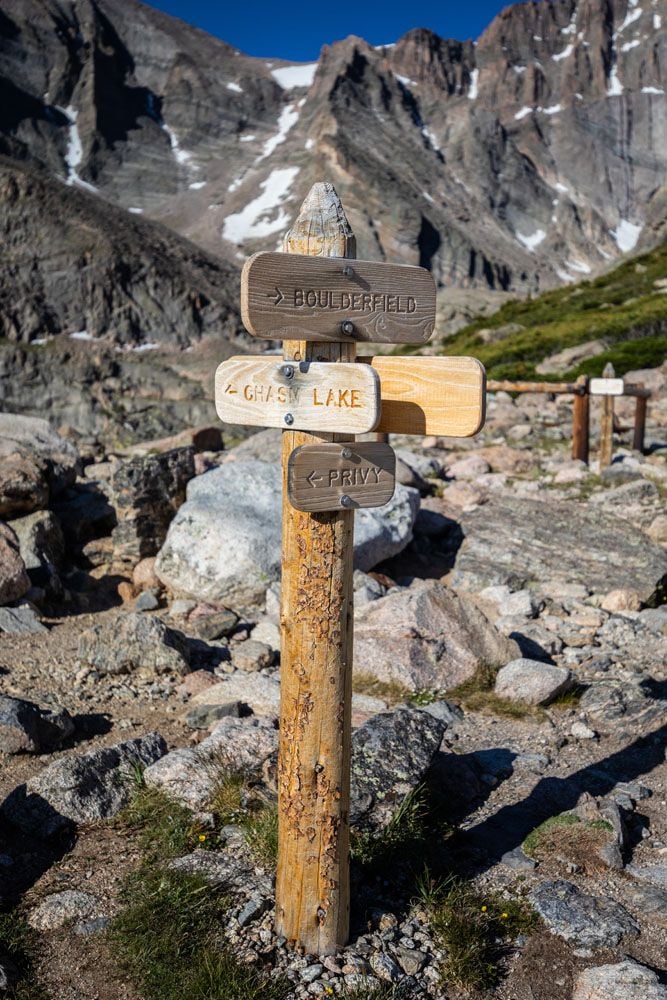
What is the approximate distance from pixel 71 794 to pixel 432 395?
9.65ft

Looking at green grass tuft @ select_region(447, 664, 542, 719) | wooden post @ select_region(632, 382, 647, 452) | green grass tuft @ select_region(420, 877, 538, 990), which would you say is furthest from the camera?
wooden post @ select_region(632, 382, 647, 452)

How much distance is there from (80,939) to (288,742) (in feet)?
4.21

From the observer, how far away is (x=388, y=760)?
191 inches

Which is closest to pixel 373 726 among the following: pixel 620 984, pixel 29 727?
pixel 620 984

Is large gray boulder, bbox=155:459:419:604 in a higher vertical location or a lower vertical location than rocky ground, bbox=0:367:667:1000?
higher

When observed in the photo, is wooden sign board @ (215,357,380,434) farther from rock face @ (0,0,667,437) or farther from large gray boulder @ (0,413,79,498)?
rock face @ (0,0,667,437)

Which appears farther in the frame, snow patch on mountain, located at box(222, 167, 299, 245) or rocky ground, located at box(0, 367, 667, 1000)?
snow patch on mountain, located at box(222, 167, 299, 245)

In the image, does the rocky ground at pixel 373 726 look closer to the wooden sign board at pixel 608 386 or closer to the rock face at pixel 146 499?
the rock face at pixel 146 499

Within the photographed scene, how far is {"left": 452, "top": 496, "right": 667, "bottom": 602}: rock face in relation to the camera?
8.65 metres

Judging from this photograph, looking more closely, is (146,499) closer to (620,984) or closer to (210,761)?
(210,761)

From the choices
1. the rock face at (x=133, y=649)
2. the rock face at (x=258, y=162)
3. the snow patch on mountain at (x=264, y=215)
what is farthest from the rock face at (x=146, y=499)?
the snow patch on mountain at (x=264, y=215)

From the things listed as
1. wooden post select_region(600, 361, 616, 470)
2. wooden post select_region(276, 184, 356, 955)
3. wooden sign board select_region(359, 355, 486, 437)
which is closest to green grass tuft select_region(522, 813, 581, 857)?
wooden post select_region(276, 184, 356, 955)

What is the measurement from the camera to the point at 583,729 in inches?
233

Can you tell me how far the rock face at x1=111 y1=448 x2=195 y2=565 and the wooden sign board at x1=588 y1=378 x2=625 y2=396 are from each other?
665cm
